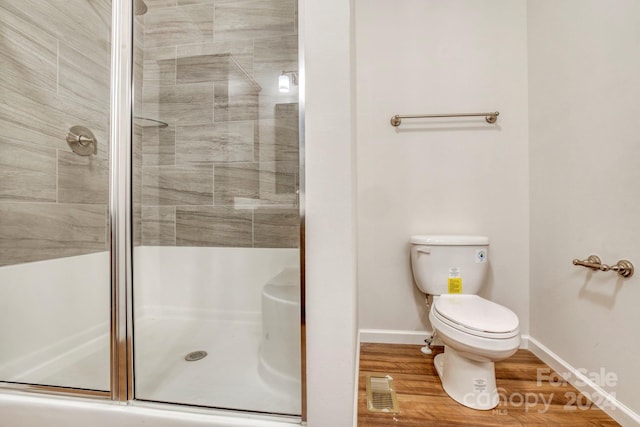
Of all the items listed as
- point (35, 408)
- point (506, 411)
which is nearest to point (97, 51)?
point (35, 408)

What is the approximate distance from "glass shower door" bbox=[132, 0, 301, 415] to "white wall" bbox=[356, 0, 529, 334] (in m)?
A: 0.57

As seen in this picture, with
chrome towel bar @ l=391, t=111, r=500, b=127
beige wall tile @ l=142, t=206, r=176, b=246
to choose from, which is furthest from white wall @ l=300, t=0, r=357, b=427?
beige wall tile @ l=142, t=206, r=176, b=246

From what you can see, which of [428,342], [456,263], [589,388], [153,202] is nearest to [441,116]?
[456,263]

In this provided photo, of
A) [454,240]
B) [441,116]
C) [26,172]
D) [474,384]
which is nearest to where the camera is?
[474,384]

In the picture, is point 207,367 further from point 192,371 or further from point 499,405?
point 499,405

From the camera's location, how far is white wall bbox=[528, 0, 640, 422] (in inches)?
40.9

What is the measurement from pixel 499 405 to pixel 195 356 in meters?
1.43

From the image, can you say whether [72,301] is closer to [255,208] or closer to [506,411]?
[255,208]

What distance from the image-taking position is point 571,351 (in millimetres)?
1333

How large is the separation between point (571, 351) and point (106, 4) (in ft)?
8.48

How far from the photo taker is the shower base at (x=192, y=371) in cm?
108

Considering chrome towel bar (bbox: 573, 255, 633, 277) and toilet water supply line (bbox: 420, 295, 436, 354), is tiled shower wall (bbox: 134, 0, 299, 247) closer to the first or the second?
toilet water supply line (bbox: 420, 295, 436, 354)

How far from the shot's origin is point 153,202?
4.99 feet

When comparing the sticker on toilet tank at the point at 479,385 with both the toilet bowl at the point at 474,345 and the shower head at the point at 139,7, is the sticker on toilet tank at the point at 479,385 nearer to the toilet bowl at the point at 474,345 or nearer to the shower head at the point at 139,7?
the toilet bowl at the point at 474,345
